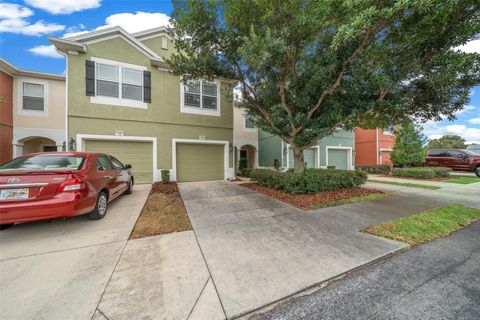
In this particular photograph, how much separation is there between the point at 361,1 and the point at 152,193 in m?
7.61

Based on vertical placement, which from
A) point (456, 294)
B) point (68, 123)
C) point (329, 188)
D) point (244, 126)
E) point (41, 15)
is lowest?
point (456, 294)

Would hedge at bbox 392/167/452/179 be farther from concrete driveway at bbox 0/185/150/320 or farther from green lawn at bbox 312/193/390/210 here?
concrete driveway at bbox 0/185/150/320

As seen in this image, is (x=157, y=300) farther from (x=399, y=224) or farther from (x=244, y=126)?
(x=244, y=126)

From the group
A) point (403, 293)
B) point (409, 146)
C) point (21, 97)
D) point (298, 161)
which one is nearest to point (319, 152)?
point (409, 146)

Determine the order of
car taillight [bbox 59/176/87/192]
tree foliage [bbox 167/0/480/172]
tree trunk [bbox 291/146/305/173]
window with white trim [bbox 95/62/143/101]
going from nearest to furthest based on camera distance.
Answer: car taillight [bbox 59/176/87/192], tree foliage [bbox 167/0/480/172], tree trunk [bbox 291/146/305/173], window with white trim [bbox 95/62/143/101]

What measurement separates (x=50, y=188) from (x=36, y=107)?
9.88 meters

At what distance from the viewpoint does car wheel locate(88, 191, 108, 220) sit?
426cm

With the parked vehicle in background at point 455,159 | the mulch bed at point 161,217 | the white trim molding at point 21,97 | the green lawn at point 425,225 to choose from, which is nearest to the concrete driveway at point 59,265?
the mulch bed at point 161,217

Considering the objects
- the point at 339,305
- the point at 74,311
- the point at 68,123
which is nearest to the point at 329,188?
the point at 339,305

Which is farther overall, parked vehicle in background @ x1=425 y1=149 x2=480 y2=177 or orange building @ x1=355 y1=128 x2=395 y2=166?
orange building @ x1=355 y1=128 x2=395 y2=166

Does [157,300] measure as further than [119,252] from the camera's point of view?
No

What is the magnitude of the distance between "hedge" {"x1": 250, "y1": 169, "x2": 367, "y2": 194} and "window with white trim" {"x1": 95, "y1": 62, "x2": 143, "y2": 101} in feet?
21.8

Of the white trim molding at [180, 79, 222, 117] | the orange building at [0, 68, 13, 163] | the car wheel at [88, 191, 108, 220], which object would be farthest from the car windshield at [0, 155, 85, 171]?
the orange building at [0, 68, 13, 163]

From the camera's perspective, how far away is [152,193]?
7070mm
